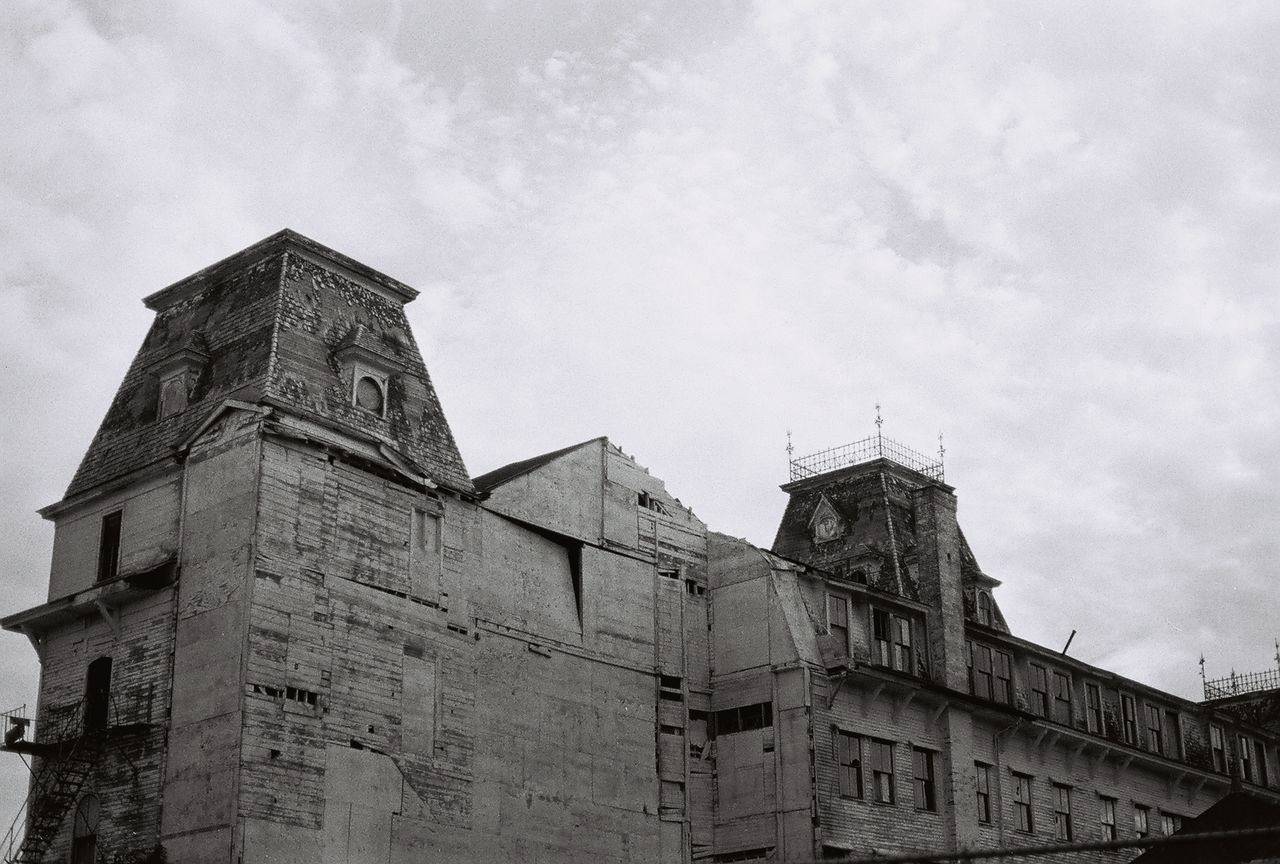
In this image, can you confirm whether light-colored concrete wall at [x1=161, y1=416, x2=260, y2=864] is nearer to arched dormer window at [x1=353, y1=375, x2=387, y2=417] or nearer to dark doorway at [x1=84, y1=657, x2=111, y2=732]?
dark doorway at [x1=84, y1=657, x2=111, y2=732]

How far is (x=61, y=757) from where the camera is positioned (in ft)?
134

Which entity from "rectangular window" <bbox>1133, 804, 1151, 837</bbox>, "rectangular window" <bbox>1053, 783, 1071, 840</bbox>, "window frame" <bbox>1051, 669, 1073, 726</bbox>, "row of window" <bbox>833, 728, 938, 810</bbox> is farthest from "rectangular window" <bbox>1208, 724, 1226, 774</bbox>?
"row of window" <bbox>833, 728, 938, 810</bbox>

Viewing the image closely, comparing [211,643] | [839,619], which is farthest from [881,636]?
[211,643]

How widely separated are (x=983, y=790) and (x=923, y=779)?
9.34 ft

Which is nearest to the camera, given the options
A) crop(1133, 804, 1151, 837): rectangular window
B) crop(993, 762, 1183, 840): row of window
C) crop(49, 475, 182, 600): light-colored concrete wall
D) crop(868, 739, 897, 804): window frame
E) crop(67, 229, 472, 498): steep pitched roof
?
crop(49, 475, 182, 600): light-colored concrete wall

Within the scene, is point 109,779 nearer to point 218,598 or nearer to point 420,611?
point 218,598

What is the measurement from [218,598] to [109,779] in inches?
222

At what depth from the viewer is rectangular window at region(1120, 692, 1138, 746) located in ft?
193

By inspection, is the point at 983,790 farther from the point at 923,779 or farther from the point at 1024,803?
the point at 923,779

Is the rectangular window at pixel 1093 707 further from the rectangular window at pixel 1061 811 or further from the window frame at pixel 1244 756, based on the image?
the window frame at pixel 1244 756

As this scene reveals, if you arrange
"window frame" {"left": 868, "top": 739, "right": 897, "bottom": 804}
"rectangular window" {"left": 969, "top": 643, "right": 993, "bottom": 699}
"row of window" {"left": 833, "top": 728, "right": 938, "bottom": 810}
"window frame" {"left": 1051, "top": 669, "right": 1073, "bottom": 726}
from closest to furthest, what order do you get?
1. "row of window" {"left": 833, "top": 728, "right": 938, "bottom": 810}
2. "window frame" {"left": 868, "top": 739, "right": 897, "bottom": 804}
3. "rectangular window" {"left": 969, "top": 643, "right": 993, "bottom": 699}
4. "window frame" {"left": 1051, "top": 669, "right": 1073, "bottom": 726}

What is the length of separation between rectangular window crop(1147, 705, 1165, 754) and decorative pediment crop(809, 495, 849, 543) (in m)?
13.4

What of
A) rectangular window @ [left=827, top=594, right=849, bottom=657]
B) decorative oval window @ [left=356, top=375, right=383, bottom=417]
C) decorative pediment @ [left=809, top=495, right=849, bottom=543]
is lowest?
rectangular window @ [left=827, top=594, right=849, bottom=657]

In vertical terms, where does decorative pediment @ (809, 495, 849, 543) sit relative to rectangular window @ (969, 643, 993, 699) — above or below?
above
